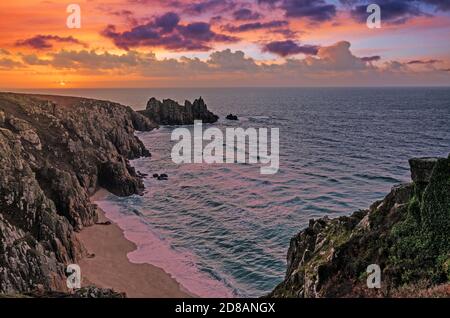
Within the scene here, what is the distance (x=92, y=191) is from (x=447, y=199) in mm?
53188

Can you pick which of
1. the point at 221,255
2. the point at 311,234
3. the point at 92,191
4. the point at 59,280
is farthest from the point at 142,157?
the point at 311,234

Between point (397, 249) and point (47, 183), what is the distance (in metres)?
39.9

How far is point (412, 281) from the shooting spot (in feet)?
52.6

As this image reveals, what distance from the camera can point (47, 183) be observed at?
46094 millimetres

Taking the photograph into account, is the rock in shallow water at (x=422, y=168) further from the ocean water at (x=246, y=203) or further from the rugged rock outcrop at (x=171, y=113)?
the rugged rock outcrop at (x=171, y=113)

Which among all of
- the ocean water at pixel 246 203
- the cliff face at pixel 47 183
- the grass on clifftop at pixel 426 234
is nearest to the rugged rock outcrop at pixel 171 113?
the ocean water at pixel 246 203

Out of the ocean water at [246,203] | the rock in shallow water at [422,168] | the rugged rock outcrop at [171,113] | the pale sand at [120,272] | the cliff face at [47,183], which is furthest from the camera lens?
the rugged rock outcrop at [171,113]

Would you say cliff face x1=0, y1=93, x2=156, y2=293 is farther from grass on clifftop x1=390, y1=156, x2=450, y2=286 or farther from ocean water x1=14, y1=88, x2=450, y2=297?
grass on clifftop x1=390, y1=156, x2=450, y2=286

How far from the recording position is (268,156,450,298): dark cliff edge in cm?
1620

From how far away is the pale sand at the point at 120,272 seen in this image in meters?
33.6

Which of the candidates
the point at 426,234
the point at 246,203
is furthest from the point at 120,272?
the point at 426,234

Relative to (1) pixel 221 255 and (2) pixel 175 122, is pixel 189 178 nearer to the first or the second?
(1) pixel 221 255

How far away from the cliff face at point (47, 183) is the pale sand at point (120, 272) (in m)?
2.12

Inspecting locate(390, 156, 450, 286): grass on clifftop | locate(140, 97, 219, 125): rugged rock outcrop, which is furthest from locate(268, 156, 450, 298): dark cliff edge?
locate(140, 97, 219, 125): rugged rock outcrop
